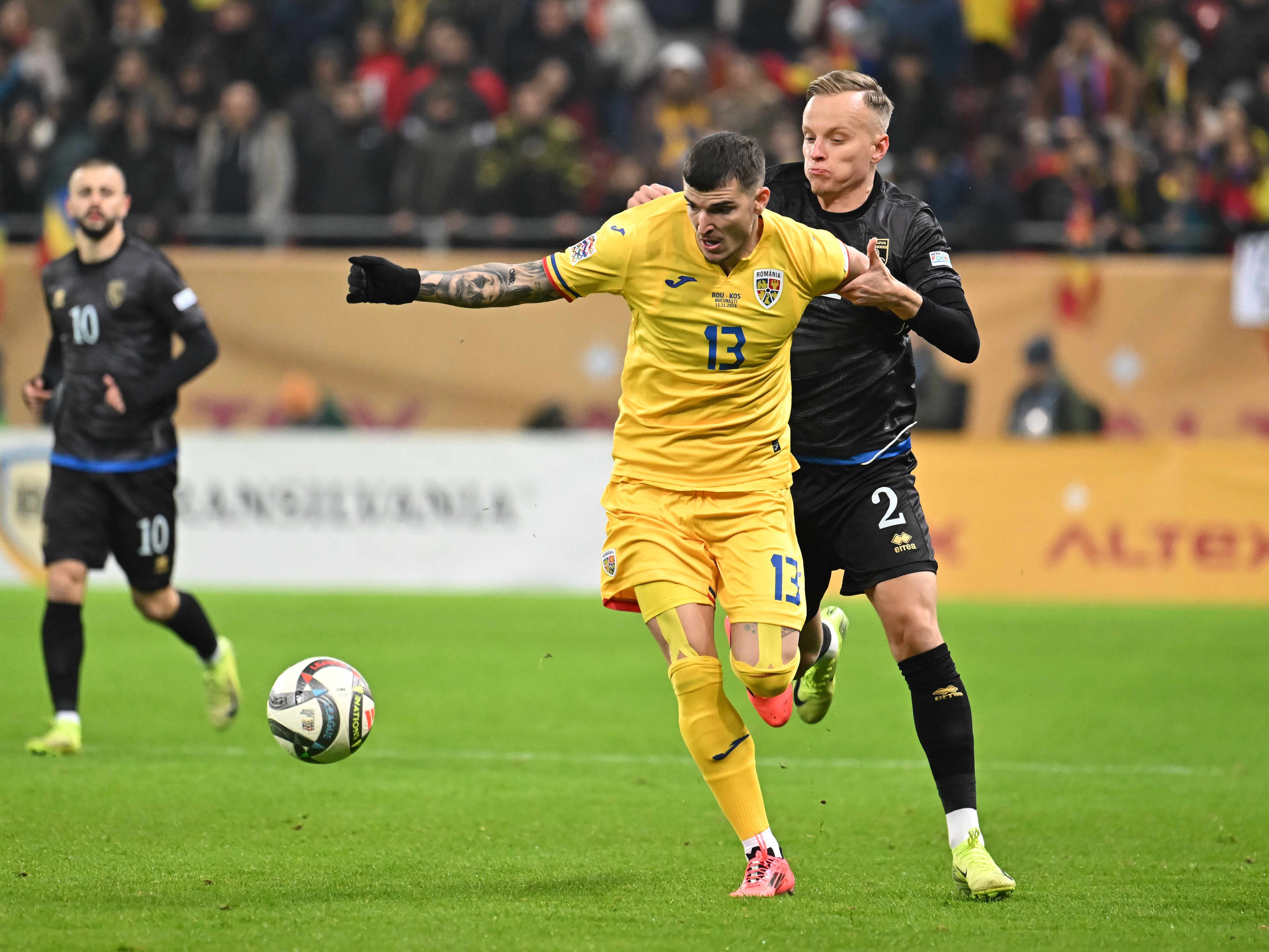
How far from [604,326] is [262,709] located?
704 cm

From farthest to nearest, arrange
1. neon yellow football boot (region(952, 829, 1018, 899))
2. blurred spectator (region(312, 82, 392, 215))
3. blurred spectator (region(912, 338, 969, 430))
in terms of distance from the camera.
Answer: blurred spectator (region(312, 82, 392, 215))
blurred spectator (region(912, 338, 969, 430))
neon yellow football boot (region(952, 829, 1018, 899))

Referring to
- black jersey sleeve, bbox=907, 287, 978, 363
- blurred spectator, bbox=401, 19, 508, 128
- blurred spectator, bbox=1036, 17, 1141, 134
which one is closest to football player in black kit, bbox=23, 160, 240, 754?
black jersey sleeve, bbox=907, 287, 978, 363

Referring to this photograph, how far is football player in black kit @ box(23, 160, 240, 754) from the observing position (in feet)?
27.3

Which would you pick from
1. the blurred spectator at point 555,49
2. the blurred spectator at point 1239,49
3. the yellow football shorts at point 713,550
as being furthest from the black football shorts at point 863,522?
the blurred spectator at point 1239,49

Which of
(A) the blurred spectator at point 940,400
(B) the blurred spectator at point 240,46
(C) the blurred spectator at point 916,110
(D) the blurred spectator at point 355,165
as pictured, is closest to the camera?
(A) the blurred spectator at point 940,400

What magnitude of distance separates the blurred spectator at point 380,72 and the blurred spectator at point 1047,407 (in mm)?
6965

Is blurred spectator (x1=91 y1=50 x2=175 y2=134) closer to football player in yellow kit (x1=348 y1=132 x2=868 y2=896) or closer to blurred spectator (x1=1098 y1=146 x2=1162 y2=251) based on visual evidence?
blurred spectator (x1=1098 y1=146 x2=1162 y2=251)

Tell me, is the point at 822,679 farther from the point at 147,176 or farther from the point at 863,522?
the point at 147,176

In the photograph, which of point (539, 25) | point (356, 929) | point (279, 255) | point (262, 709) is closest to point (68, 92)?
point (279, 255)

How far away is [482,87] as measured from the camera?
58.2 ft

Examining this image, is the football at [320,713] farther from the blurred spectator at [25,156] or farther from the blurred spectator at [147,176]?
the blurred spectator at [25,156]

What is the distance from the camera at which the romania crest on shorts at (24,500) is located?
14438mm

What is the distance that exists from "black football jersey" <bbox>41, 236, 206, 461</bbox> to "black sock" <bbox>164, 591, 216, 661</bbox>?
30.2 inches

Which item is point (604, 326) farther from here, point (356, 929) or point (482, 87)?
point (356, 929)
